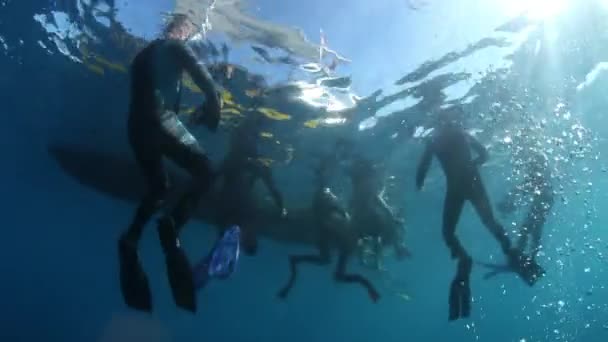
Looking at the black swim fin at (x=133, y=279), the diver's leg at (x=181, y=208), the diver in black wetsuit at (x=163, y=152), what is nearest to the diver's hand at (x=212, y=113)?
the diver in black wetsuit at (x=163, y=152)

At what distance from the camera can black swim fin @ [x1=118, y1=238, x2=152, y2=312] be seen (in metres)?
5.70

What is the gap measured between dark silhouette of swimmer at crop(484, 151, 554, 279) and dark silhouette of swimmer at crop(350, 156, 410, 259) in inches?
171

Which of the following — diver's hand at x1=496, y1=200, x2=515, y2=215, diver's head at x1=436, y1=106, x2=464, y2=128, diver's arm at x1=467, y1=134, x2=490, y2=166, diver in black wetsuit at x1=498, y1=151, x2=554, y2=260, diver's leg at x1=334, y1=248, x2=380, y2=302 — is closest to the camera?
diver's arm at x1=467, y1=134, x2=490, y2=166

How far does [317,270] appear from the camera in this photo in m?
42.6

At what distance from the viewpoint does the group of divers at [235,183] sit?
5.78 metres

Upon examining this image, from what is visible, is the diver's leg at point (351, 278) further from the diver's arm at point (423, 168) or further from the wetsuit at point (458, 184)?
the diver's arm at point (423, 168)

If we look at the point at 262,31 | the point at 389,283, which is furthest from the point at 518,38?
the point at 389,283

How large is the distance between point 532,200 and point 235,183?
11105 mm

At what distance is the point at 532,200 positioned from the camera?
18.1m

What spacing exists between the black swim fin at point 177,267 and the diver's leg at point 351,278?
659 cm

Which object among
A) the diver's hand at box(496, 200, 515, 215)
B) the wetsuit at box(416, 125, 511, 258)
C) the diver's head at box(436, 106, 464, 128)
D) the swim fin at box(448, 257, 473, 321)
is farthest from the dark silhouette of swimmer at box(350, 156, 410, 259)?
the diver's hand at box(496, 200, 515, 215)

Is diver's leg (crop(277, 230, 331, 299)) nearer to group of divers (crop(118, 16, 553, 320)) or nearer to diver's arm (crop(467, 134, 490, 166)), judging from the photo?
group of divers (crop(118, 16, 553, 320))

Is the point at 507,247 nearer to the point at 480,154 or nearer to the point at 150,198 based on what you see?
the point at 480,154

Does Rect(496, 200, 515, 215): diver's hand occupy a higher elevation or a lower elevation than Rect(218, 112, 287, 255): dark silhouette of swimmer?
higher
